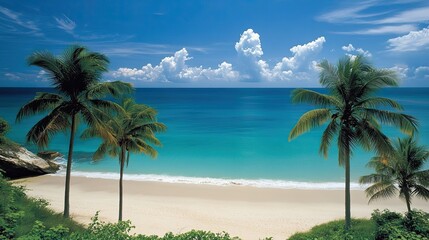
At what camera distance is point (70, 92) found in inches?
527

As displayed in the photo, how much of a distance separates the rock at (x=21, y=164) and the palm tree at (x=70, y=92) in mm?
14014

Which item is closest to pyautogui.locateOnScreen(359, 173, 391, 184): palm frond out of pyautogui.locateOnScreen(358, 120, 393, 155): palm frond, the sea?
pyautogui.locateOnScreen(358, 120, 393, 155): palm frond

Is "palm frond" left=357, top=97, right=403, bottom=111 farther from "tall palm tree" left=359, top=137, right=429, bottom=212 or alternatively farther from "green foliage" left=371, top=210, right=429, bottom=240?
"green foliage" left=371, top=210, right=429, bottom=240

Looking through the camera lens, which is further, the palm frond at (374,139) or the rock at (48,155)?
the rock at (48,155)

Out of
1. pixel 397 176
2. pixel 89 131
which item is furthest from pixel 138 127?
pixel 397 176

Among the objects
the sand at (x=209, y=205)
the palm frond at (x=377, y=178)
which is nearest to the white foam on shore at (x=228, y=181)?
the sand at (x=209, y=205)

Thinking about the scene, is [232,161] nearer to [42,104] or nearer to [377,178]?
[377,178]

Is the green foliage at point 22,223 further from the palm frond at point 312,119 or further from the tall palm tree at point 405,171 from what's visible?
the tall palm tree at point 405,171

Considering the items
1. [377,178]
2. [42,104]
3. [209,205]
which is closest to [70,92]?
[42,104]

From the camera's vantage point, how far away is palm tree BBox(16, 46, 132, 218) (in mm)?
13164

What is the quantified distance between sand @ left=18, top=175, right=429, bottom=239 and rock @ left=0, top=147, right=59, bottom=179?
101 cm

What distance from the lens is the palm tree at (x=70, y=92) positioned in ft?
43.2

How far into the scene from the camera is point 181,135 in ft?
172

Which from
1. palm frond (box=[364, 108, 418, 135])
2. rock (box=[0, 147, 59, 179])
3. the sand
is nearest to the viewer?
palm frond (box=[364, 108, 418, 135])
